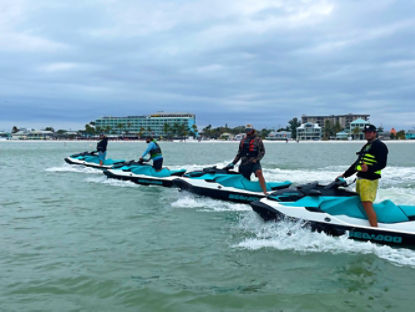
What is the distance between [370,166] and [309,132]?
162296mm

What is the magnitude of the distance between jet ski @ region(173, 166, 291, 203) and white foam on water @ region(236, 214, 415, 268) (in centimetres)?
268

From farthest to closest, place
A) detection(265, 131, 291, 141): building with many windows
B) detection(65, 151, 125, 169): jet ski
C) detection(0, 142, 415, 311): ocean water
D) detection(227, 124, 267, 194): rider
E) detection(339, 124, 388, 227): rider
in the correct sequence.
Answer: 1. detection(265, 131, 291, 141): building with many windows
2. detection(65, 151, 125, 169): jet ski
3. detection(227, 124, 267, 194): rider
4. detection(339, 124, 388, 227): rider
5. detection(0, 142, 415, 311): ocean water

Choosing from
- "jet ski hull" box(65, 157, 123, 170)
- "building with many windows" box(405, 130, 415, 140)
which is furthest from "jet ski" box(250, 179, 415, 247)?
"building with many windows" box(405, 130, 415, 140)

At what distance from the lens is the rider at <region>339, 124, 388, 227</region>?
6609 millimetres

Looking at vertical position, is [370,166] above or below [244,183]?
above

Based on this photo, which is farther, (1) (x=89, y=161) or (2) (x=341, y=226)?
(1) (x=89, y=161)

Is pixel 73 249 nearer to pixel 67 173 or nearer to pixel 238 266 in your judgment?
pixel 238 266

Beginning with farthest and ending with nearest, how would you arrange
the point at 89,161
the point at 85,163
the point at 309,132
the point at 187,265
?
the point at 309,132 < the point at 89,161 < the point at 85,163 < the point at 187,265

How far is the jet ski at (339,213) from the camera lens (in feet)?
22.5

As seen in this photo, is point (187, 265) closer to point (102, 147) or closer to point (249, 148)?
point (249, 148)

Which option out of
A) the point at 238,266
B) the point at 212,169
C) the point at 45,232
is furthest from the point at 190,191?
the point at 238,266

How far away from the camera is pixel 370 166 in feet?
21.9

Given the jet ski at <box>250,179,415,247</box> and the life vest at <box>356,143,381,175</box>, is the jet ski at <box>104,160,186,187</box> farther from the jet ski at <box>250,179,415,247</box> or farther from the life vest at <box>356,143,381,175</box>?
the life vest at <box>356,143,381,175</box>

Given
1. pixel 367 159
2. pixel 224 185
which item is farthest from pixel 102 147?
pixel 367 159
